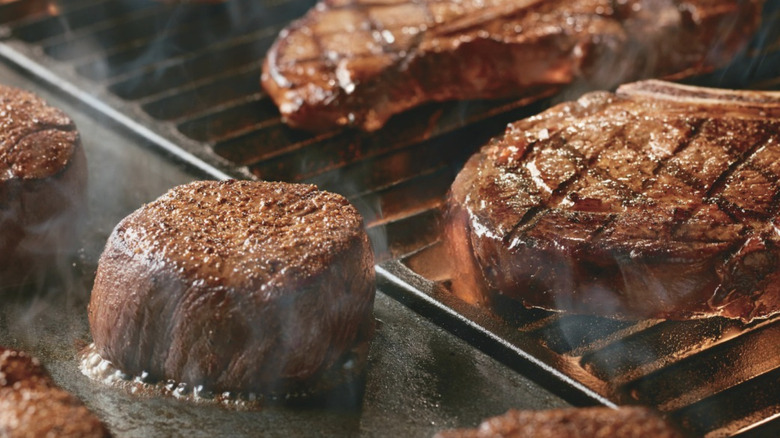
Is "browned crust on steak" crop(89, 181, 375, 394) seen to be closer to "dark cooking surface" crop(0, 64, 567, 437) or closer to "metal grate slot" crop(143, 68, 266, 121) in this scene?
"dark cooking surface" crop(0, 64, 567, 437)

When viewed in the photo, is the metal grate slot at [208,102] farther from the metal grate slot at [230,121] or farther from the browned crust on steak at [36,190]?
the browned crust on steak at [36,190]

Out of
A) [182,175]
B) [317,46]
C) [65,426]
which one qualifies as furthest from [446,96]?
[65,426]

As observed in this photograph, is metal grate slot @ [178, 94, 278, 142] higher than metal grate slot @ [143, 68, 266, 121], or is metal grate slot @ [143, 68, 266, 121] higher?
metal grate slot @ [143, 68, 266, 121]

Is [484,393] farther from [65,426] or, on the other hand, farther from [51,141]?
[51,141]

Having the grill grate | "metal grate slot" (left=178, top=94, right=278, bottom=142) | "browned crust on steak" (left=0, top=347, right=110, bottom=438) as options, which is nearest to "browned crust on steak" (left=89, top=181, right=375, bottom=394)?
"browned crust on steak" (left=0, top=347, right=110, bottom=438)

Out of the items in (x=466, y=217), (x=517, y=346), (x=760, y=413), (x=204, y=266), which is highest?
(x=204, y=266)
